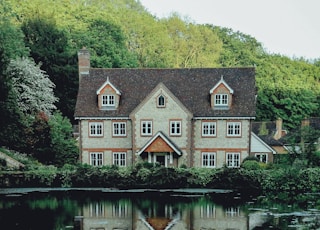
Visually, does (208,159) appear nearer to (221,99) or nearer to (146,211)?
(221,99)

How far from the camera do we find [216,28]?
4254 inches

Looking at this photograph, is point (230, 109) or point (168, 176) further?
point (230, 109)

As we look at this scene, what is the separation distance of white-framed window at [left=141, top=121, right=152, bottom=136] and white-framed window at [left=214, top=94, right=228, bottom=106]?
19.1 feet

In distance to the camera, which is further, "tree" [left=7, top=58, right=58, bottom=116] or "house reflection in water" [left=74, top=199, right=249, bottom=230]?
"tree" [left=7, top=58, right=58, bottom=116]

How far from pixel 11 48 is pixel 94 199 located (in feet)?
84.8

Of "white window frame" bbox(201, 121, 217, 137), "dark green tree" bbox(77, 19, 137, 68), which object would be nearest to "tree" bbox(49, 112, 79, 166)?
"white window frame" bbox(201, 121, 217, 137)

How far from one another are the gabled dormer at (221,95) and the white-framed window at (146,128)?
553 cm

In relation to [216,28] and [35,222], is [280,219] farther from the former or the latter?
[216,28]

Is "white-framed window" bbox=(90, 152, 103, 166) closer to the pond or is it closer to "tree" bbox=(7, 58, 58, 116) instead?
"tree" bbox=(7, 58, 58, 116)

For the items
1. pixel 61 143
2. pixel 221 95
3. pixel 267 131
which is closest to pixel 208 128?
pixel 221 95

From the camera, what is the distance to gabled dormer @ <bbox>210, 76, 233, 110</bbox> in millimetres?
50812

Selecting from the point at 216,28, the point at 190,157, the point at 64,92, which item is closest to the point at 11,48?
the point at 64,92

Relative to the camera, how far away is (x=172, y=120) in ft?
167

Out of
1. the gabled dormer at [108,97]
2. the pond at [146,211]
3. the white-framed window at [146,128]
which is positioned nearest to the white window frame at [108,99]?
the gabled dormer at [108,97]
